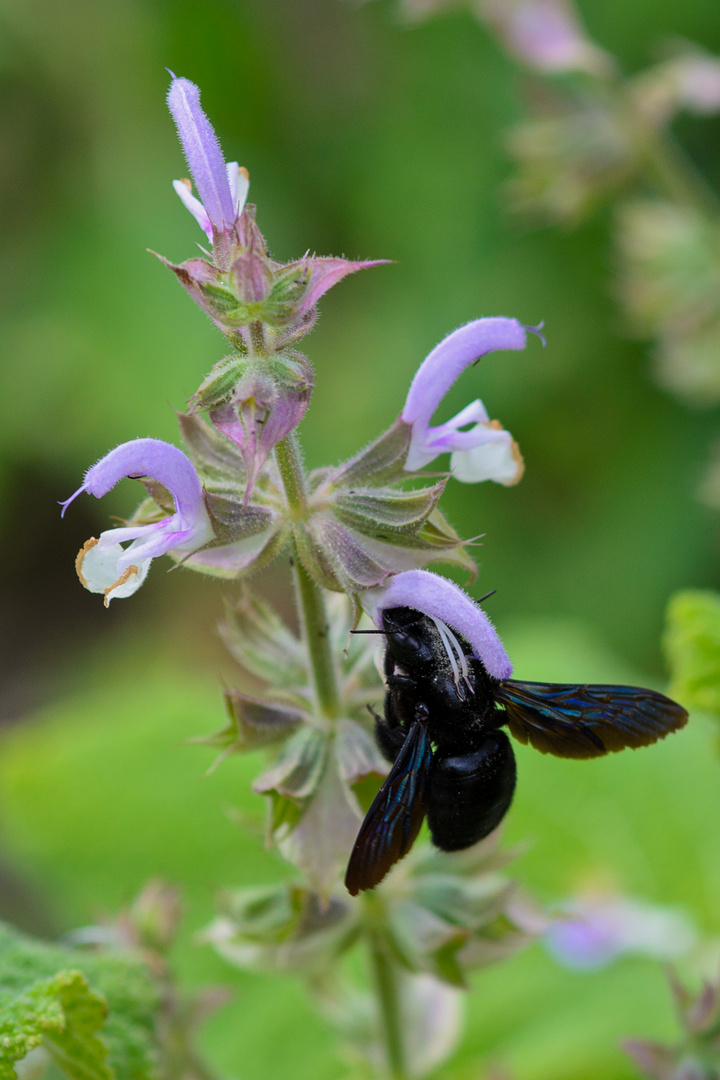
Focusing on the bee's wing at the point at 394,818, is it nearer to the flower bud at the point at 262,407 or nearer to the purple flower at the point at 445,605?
the purple flower at the point at 445,605

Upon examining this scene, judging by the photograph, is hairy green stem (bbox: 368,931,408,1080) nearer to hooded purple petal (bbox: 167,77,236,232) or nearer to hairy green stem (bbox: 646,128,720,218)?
hooded purple petal (bbox: 167,77,236,232)

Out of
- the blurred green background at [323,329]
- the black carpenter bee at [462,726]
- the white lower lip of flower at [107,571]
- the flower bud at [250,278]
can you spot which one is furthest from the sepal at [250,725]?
the blurred green background at [323,329]

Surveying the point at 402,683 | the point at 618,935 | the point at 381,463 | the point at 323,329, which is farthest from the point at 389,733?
the point at 323,329

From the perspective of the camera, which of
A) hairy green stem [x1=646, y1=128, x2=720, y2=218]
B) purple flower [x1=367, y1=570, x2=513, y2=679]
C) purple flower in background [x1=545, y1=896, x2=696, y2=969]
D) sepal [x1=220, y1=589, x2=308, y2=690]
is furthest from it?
hairy green stem [x1=646, y1=128, x2=720, y2=218]

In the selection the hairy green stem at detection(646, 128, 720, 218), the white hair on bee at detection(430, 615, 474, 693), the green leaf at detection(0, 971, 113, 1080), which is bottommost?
the green leaf at detection(0, 971, 113, 1080)

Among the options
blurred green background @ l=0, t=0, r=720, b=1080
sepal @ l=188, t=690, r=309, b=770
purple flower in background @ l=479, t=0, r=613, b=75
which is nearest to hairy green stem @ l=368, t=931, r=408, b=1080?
sepal @ l=188, t=690, r=309, b=770

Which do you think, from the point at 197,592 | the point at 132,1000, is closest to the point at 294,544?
the point at 132,1000
